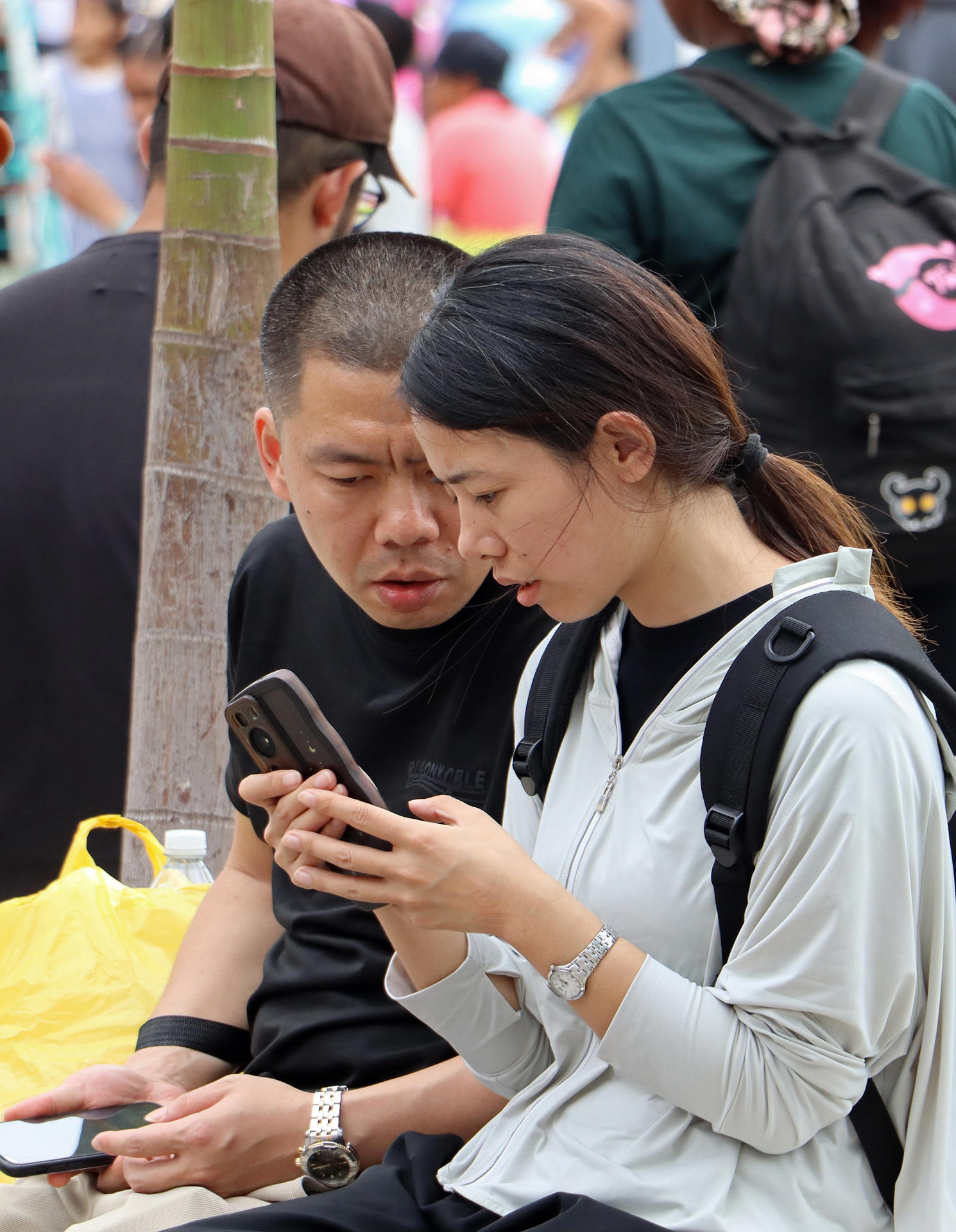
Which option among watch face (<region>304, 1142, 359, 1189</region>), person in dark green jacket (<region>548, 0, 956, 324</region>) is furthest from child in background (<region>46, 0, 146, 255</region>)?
watch face (<region>304, 1142, 359, 1189</region>)

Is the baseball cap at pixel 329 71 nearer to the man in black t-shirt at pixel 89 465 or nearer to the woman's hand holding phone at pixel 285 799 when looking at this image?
the man in black t-shirt at pixel 89 465

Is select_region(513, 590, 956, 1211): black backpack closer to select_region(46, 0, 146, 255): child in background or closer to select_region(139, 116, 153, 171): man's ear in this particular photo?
select_region(139, 116, 153, 171): man's ear

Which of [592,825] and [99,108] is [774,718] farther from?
[99,108]

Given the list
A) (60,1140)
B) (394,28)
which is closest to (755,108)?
(60,1140)

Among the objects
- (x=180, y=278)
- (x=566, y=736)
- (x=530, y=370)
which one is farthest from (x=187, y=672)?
(x=530, y=370)

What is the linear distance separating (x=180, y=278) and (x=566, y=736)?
4.37 feet

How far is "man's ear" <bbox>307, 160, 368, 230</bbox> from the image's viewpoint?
3.15 metres

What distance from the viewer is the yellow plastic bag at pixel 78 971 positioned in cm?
223

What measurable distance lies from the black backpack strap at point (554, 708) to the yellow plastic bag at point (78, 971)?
0.84 metres

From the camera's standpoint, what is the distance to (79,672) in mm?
3166

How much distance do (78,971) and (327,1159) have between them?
604 mm

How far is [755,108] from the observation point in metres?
2.99

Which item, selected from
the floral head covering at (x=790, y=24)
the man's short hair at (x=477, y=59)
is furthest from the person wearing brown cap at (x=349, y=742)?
the man's short hair at (x=477, y=59)

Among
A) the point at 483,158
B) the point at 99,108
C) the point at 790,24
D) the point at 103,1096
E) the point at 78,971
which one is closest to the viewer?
the point at 103,1096
